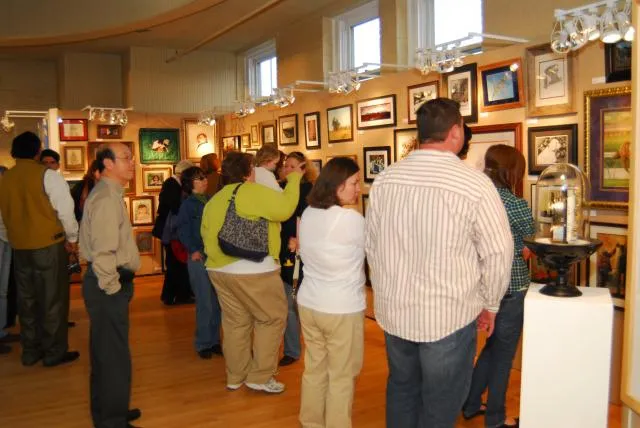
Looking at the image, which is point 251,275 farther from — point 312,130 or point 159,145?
point 159,145

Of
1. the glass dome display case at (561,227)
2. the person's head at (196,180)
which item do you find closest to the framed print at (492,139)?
the glass dome display case at (561,227)

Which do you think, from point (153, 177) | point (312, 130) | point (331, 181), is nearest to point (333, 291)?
point (331, 181)

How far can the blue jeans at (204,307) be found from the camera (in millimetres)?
5363

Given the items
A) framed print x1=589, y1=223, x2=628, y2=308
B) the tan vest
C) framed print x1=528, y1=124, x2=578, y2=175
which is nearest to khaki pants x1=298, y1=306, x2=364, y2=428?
framed print x1=589, y1=223, x2=628, y2=308

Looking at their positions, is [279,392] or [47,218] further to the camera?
[47,218]

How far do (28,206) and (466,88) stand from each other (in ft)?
12.4

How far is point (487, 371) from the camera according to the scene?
381 cm

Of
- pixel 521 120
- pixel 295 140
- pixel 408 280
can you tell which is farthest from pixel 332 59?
pixel 408 280

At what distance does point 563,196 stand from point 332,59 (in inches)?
244

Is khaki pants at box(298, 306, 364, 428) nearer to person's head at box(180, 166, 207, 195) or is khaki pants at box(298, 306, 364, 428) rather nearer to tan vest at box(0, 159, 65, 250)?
person's head at box(180, 166, 207, 195)

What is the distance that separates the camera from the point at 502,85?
196 inches

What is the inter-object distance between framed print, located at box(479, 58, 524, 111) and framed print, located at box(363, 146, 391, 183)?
1.66 m

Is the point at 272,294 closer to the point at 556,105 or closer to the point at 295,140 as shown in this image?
the point at 556,105

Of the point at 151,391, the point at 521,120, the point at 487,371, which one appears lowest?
the point at 151,391
